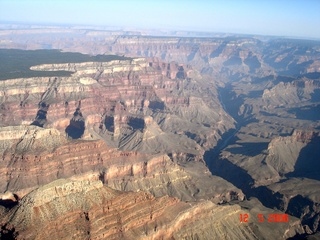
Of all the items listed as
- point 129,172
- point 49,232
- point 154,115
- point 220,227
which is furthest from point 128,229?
point 154,115

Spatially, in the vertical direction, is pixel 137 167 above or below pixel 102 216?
below

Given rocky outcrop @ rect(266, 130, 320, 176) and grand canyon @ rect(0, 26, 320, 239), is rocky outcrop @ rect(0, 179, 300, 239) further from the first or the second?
rocky outcrop @ rect(266, 130, 320, 176)

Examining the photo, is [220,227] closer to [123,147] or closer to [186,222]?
[186,222]
